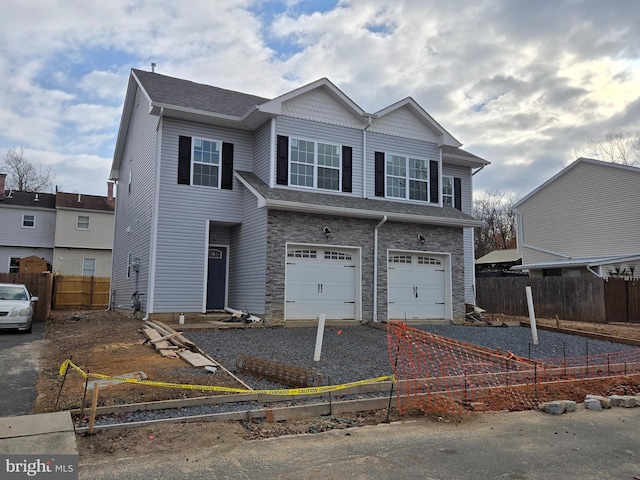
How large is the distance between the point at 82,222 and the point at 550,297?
2784 cm

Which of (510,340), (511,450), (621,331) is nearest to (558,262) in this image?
(621,331)

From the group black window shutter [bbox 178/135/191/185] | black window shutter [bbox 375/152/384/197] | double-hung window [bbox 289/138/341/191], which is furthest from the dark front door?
black window shutter [bbox 375/152/384/197]

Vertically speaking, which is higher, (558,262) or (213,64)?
(213,64)

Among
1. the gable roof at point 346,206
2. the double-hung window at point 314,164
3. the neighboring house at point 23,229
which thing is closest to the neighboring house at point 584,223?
the gable roof at point 346,206

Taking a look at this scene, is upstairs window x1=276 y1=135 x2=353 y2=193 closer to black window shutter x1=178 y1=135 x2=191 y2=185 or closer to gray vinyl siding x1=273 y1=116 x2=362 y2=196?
gray vinyl siding x1=273 y1=116 x2=362 y2=196

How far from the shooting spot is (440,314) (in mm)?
16297

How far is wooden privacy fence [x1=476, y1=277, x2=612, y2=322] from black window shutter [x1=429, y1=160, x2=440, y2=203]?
8337 mm

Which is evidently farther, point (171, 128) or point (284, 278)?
Answer: point (171, 128)

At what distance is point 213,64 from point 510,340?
13.5 meters

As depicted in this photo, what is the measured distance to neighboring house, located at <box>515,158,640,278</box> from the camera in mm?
23359

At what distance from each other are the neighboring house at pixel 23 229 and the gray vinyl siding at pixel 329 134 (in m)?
23.0

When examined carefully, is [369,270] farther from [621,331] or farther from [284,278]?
[621,331]

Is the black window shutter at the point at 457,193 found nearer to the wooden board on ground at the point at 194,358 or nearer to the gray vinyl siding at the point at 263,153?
the gray vinyl siding at the point at 263,153

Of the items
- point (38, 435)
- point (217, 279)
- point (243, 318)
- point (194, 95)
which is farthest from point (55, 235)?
point (38, 435)
